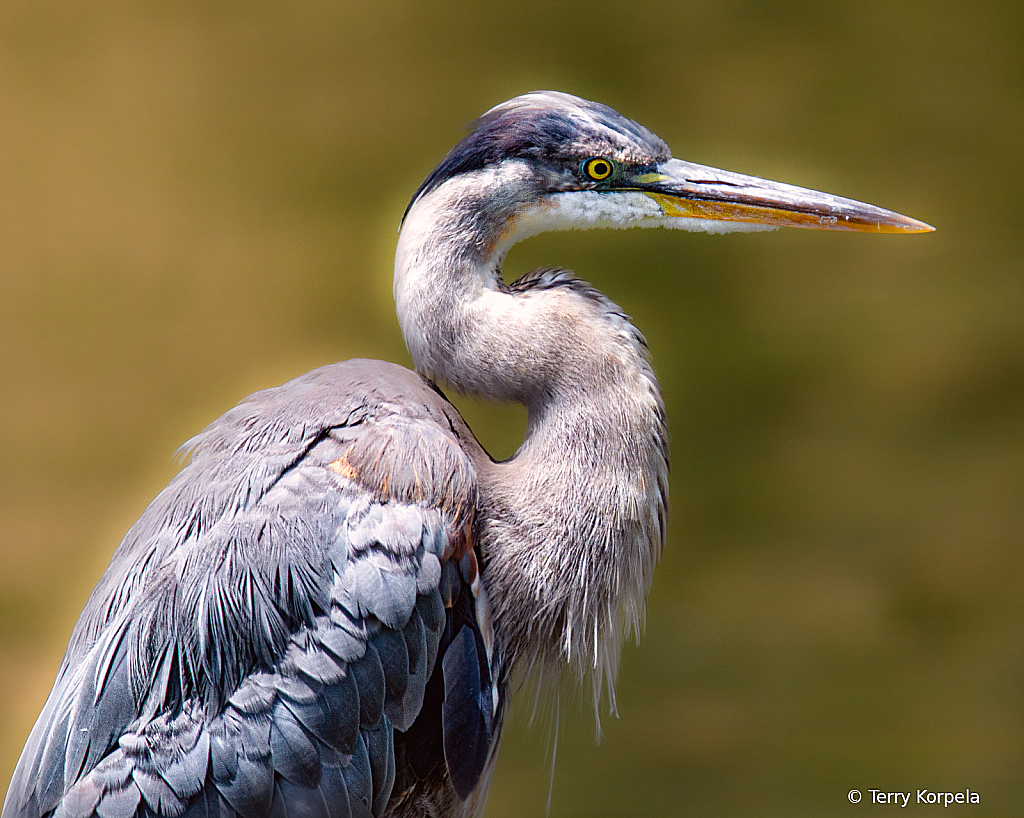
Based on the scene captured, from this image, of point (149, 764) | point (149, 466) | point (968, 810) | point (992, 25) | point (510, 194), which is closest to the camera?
point (149, 764)

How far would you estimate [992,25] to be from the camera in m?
1.89

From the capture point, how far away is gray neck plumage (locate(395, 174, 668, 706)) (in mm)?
981

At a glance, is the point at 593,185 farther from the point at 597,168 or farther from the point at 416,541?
the point at 416,541

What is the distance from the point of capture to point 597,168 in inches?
38.9

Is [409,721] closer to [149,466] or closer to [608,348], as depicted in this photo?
[608,348]

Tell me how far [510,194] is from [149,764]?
661mm

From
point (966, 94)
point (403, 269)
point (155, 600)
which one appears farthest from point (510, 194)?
point (966, 94)

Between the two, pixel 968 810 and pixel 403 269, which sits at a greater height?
pixel 403 269

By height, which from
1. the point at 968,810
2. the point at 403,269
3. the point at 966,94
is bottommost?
the point at 968,810
